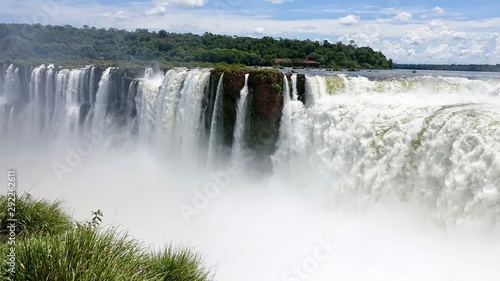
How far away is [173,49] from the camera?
45.6 meters

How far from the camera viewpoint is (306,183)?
1578 cm

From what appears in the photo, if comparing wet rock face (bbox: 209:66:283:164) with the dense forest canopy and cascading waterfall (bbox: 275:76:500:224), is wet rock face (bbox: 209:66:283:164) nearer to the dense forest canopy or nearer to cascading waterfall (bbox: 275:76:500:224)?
cascading waterfall (bbox: 275:76:500:224)

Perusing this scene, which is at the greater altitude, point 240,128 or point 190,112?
point 190,112

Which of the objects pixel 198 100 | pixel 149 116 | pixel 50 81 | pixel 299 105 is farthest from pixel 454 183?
pixel 50 81

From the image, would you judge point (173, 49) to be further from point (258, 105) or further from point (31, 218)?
point (31, 218)

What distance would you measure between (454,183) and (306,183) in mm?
5829

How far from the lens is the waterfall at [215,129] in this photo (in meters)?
18.4

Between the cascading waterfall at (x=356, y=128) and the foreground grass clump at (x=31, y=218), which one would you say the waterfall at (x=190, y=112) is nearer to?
the cascading waterfall at (x=356, y=128)

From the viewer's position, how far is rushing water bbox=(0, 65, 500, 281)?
10.5 m

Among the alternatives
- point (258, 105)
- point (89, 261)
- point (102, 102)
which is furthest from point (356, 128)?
point (102, 102)

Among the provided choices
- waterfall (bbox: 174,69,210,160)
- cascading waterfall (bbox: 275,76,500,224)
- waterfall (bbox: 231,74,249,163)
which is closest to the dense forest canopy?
waterfall (bbox: 174,69,210,160)

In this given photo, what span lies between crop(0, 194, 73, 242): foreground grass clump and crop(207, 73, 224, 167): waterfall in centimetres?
1028

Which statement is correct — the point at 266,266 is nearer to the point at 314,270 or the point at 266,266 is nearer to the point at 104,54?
the point at 314,270

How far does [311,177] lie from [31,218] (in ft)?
31.7
